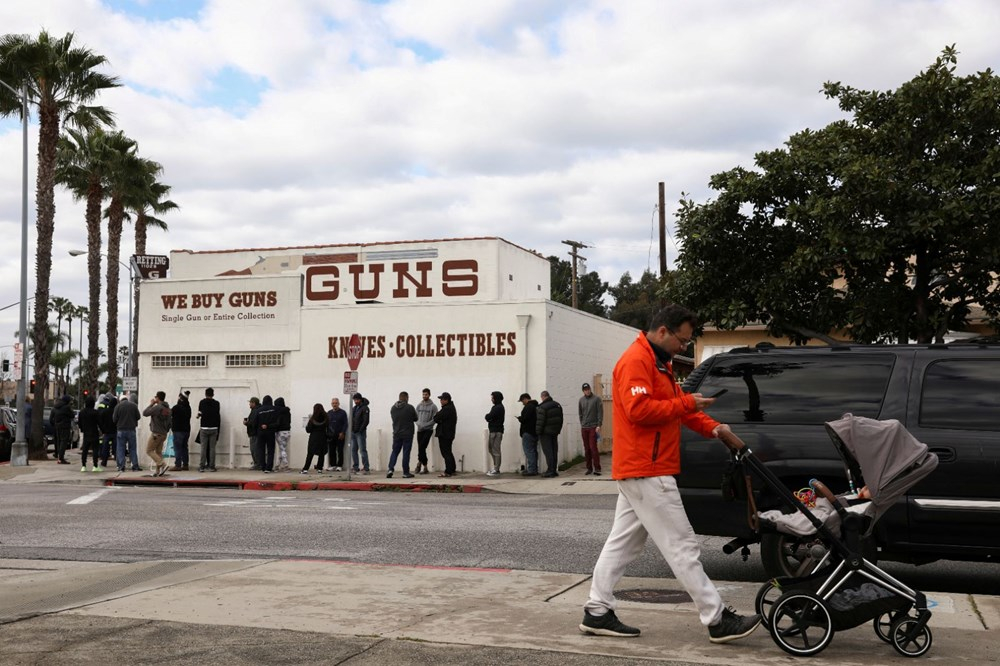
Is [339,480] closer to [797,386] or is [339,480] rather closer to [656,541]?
[797,386]

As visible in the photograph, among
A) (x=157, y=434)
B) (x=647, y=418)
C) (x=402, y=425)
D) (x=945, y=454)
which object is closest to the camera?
(x=647, y=418)

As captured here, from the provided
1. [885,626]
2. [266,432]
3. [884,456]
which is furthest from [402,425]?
[884,456]

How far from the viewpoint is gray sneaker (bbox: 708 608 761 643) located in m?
6.24

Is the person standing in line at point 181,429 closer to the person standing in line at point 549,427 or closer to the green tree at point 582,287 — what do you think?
the person standing in line at point 549,427

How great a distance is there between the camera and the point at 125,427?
25375 millimetres

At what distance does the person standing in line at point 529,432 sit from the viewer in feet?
76.8

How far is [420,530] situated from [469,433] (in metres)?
12.6

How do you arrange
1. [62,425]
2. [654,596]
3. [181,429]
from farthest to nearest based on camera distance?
1. [62,425]
2. [181,429]
3. [654,596]

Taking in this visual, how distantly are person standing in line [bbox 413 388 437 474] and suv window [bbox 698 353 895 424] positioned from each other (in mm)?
15808

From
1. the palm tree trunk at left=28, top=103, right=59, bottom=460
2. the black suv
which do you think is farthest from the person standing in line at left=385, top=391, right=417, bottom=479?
the black suv

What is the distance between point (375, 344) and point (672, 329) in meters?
20.2

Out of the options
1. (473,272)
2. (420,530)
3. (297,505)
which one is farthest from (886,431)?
(473,272)

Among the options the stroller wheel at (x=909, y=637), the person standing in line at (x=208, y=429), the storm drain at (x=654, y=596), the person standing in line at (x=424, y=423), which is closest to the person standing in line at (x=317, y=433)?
the person standing in line at (x=424, y=423)

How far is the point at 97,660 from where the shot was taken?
19.8ft
